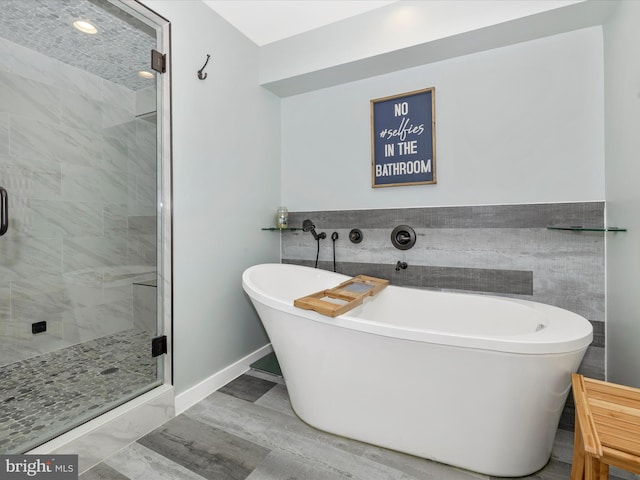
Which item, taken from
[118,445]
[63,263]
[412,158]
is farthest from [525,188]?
[63,263]

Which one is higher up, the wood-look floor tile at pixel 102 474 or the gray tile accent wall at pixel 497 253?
the gray tile accent wall at pixel 497 253

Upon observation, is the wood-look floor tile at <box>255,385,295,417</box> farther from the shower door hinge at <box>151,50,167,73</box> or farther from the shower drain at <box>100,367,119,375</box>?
the shower door hinge at <box>151,50,167,73</box>

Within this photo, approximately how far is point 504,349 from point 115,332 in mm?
2404

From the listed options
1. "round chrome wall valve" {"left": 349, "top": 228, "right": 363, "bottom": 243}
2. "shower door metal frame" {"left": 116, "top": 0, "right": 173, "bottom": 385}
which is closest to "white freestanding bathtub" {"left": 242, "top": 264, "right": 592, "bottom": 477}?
"shower door metal frame" {"left": 116, "top": 0, "right": 173, "bottom": 385}

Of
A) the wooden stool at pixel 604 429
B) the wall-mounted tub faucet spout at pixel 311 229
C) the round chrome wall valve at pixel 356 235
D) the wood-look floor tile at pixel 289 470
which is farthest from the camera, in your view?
the wall-mounted tub faucet spout at pixel 311 229

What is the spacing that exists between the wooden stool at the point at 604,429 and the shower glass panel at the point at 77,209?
1.88 meters

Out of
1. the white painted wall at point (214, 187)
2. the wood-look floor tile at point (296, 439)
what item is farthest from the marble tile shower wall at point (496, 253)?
the wood-look floor tile at point (296, 439)

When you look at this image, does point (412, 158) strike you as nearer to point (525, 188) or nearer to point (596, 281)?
point (525, 188)

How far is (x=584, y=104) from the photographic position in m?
1.81

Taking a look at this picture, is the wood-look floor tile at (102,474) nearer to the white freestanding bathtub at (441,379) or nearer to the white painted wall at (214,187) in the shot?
the white painted wall at (214,187)

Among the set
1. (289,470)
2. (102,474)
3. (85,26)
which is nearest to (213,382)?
(102,474)

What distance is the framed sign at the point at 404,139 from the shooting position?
2199 mm

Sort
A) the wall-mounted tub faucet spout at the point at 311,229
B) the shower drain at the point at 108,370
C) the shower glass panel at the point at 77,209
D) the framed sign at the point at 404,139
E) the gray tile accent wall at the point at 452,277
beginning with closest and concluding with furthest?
1. the shower glass panel at the point at 77,209
2. the shower drain at the point at 108,370
3. the gray tile accent wall at the point at 452,277
4. the framed sign at the point at 404,139
5. the wall-mounted tub faucet spout at the point at 311,229

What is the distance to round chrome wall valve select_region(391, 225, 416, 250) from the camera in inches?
88.2
